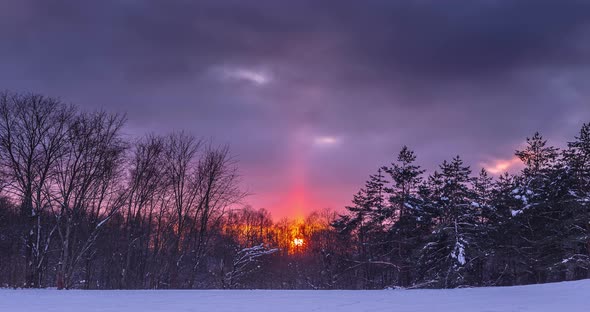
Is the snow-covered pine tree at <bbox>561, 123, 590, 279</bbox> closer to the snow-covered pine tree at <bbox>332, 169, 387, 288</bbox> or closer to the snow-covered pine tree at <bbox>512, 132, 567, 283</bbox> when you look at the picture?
the snow-covered pine tree at <bbox>512, 132, 567, 283</bbox>

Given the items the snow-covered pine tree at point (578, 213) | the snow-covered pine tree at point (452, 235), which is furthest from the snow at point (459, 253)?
the snow-covered pine tree at point (578, 213)

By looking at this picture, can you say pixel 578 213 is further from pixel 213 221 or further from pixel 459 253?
pixel 213 221

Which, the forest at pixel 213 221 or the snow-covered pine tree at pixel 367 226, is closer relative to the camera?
the forest at pixel 213 221

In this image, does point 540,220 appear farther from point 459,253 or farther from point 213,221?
point 213,221

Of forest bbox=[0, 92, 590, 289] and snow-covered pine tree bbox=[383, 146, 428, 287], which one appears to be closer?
forest bbox=[0, 92, 590, 289]

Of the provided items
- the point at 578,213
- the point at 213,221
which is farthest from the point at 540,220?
the point at 213,221

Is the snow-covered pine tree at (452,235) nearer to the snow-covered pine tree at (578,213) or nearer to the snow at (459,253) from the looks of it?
the snow at (459,253)

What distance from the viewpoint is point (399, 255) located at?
38.7m

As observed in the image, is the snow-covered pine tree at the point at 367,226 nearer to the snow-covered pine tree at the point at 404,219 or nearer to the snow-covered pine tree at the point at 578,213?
the snow-covered pine tree at the point at 404,219

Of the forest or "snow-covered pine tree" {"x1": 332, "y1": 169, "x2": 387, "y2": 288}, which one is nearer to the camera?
the forest

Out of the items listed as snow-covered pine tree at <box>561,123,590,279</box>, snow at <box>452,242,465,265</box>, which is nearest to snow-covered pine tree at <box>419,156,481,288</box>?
snow at <box>452,242,465,265</box>

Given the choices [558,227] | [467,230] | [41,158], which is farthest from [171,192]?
[558,227]

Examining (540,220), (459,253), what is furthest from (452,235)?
(540,220)

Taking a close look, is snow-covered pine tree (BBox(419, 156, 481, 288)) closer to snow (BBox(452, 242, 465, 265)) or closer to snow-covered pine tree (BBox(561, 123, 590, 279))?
snow (BBox(452, 242, 465, 265))
